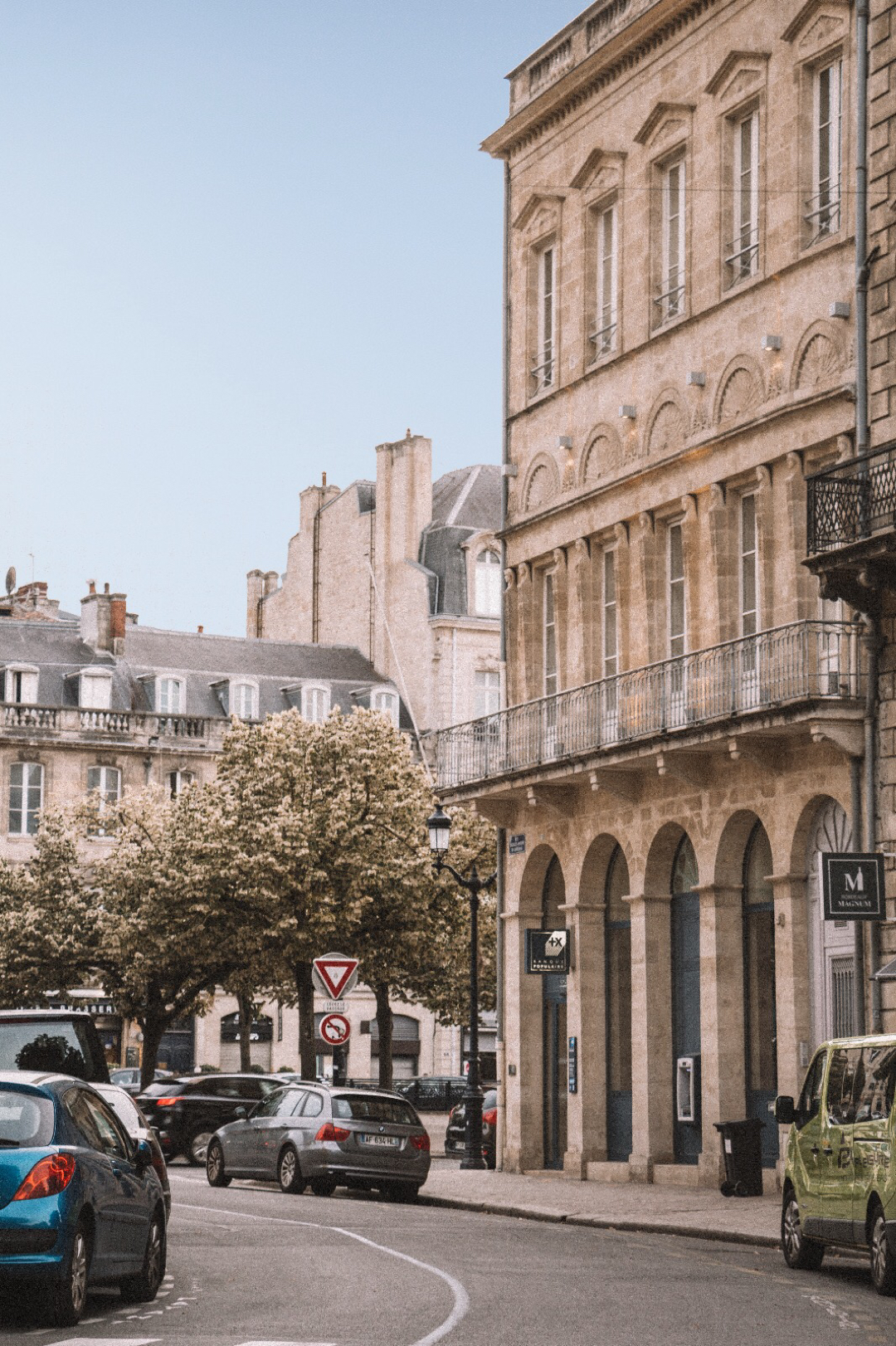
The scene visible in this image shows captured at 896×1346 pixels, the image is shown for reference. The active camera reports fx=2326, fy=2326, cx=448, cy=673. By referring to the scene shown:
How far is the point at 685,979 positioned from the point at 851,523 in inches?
312

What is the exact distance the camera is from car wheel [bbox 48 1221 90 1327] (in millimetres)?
13031

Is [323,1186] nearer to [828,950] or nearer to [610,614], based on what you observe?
[828,950]

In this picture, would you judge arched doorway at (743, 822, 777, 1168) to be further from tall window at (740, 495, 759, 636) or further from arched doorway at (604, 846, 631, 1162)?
arched doorway at (604, 846, 631, 1162)

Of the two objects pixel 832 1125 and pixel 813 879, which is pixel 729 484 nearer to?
pixel 813 879

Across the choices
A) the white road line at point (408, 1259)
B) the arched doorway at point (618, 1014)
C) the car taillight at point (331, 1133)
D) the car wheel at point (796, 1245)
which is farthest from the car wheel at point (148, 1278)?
the arched doorway at point (618, 1014)

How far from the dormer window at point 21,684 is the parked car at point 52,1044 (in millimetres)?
54008

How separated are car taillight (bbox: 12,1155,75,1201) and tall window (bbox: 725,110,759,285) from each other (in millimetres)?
18645

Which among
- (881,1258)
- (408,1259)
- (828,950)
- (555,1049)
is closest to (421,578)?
(555,1049)

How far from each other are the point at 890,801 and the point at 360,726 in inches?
1002

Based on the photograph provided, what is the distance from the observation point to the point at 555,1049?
33.9 metres

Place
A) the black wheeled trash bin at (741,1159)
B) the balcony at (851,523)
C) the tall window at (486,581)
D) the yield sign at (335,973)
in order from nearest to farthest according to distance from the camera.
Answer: the balcony at (851,523) → the black wheeled trash bin at (741,1159) → the yield sign at (335,973) → the tall window at (486,581)

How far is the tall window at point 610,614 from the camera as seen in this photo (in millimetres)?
32562

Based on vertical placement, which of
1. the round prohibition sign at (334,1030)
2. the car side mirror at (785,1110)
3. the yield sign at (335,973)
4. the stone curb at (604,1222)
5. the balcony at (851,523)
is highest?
the balcony at (851,523)

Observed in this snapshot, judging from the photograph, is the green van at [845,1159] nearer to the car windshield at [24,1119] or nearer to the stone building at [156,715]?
the car windshield at [24,1119]
